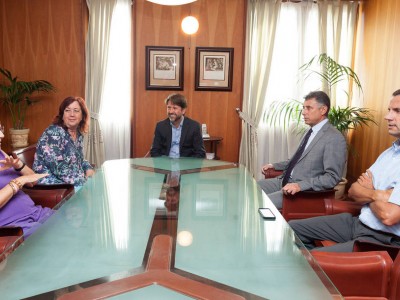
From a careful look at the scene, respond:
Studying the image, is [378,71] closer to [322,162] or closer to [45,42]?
[322,162]

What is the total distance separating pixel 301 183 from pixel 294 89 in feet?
→ 8.42

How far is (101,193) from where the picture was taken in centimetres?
212

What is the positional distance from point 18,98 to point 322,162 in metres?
3.69

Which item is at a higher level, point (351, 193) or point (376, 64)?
point (376, 64)

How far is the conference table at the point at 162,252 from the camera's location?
1.06 metres

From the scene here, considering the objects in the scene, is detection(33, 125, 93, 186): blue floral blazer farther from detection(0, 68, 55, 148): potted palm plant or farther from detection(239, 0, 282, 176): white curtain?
detection(239, 0, 282, 176): white curtain

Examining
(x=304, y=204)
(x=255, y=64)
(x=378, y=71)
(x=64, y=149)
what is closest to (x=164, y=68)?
(x=255, y=64)

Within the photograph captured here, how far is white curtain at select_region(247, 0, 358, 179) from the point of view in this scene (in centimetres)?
471

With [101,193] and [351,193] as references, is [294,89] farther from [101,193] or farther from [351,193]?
[101,193]

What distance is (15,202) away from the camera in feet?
6.68

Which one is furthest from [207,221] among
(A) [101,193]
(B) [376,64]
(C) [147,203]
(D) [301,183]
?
(B) [376,64]

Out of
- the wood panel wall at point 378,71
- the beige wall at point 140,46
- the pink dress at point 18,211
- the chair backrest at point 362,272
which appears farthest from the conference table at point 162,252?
the beige wall at point 140,46

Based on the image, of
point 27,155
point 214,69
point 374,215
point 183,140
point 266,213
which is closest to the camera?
point 266,213

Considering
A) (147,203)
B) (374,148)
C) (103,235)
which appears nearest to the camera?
(103,235)
